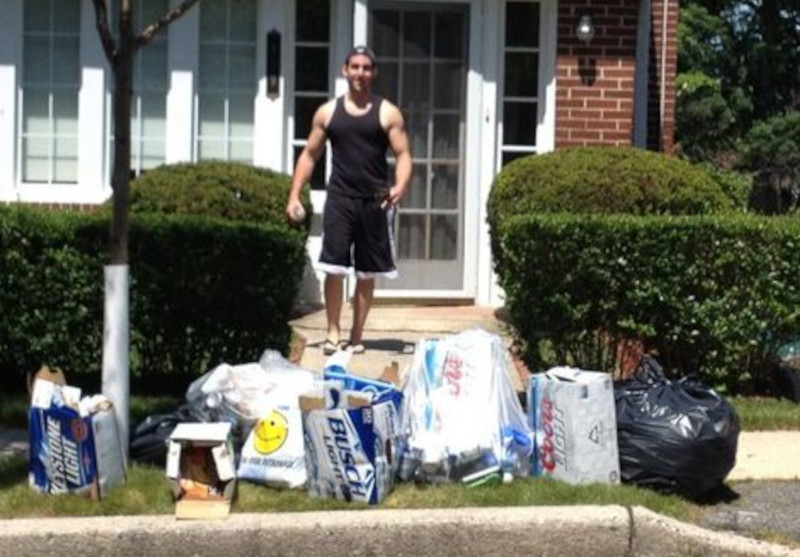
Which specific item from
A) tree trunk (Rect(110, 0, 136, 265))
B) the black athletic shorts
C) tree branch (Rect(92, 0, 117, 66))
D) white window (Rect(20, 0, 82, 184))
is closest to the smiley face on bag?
tree trunk (Rect(110, 0, 136, 265))

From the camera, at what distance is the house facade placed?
1079 centimetres

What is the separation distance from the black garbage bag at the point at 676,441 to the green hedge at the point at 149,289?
2366 millimetres

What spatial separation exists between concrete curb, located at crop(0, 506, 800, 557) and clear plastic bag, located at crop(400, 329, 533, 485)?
0.48 m

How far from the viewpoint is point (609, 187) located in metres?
9.30

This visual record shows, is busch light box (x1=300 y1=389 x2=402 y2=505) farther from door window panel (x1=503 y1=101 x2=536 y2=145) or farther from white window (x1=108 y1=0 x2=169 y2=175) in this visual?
white window (x1=108 y1=0 x2=169 y2=175)

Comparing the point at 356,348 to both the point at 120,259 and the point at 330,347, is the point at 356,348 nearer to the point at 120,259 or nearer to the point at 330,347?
the point at 330,347

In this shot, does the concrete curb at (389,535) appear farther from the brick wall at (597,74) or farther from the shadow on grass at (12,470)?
the brick wall at (597,74)

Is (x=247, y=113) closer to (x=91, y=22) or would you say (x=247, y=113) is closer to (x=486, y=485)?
(x=91, y=22)

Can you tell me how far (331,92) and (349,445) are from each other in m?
5.76

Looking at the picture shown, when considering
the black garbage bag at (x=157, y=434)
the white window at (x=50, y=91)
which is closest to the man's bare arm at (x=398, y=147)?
the black garbage bag at (x=157, y=434)

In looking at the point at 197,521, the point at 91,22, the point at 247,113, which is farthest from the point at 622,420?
the point at 91,22

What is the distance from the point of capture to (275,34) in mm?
10797

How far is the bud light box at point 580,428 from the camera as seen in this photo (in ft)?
19.3

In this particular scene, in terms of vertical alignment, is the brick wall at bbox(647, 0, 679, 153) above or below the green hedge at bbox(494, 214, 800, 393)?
above
